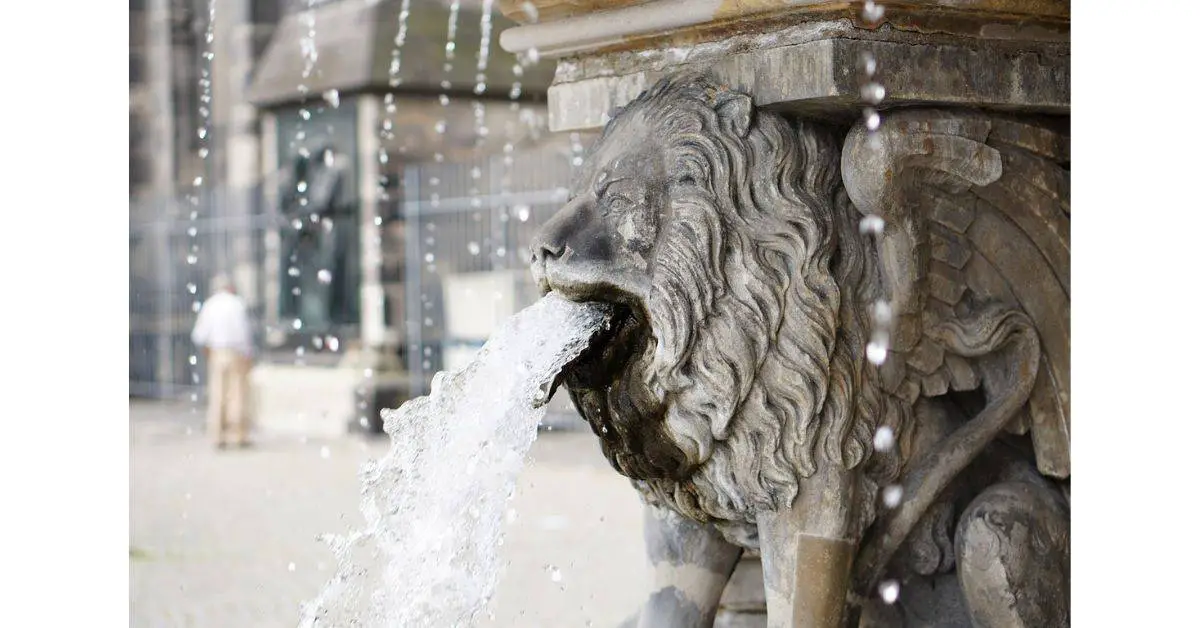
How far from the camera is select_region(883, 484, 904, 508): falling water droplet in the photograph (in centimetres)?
187

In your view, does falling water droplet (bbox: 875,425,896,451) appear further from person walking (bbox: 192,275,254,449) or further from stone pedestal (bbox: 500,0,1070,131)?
person walking (bbox: 192,275,254,449)

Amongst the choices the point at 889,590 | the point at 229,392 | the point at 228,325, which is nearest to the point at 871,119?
the point at 889,590

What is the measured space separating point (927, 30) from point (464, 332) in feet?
25.9

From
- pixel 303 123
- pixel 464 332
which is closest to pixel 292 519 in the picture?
pixel 464 332

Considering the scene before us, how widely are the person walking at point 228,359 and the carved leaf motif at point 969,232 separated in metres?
7.47

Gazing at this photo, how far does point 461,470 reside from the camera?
1.90 metres

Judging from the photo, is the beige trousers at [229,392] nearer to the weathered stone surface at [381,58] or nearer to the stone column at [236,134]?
the weathered stone surface at [381,58]

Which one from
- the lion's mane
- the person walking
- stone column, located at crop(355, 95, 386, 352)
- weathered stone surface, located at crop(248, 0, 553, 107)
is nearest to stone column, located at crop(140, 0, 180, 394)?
weathered stone surface, located at crop(248, 0, 553, 107)

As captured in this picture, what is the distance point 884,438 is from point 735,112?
445 mm

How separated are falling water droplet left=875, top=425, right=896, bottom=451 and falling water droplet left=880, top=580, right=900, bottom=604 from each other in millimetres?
225

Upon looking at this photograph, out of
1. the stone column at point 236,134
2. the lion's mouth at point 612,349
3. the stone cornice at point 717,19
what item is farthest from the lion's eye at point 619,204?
the stone column at point 236,134

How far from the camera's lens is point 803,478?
181 centimetres

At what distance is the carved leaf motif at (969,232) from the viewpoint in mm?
1800
